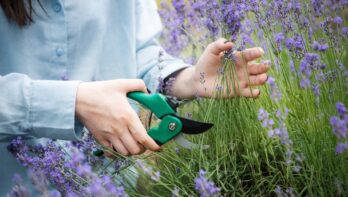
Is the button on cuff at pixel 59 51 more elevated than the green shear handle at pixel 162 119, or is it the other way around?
the button on cuff at pixel 59 51

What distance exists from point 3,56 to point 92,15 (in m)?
0.38

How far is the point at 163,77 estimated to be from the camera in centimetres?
205

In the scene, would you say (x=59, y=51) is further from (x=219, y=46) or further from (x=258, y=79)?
(x=258, y=79)

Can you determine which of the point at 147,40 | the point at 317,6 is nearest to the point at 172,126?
→ the point at 317,6

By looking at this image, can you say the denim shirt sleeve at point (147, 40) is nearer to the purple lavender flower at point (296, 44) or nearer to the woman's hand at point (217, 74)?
the woman's hand at point (217, 74)

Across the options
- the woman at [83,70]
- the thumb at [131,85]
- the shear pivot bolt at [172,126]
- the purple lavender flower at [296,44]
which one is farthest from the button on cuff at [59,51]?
the purple lavender flower at [296,44]

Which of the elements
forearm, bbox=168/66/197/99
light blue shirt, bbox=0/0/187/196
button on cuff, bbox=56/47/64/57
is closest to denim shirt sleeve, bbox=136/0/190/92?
light blue shirt, bbox=0/0/187/196

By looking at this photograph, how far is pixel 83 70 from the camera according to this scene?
83.3 inches

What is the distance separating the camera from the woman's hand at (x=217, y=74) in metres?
1.69

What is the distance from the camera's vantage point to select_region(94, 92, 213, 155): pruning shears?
150 cm

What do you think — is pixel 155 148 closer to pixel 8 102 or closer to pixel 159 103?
pixel 159 103

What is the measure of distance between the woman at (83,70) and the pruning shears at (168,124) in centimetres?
4

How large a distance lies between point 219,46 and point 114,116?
16.7 inches

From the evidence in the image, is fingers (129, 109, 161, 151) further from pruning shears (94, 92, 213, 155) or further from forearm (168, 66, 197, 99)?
forearm (168, 66, 197, 99)
